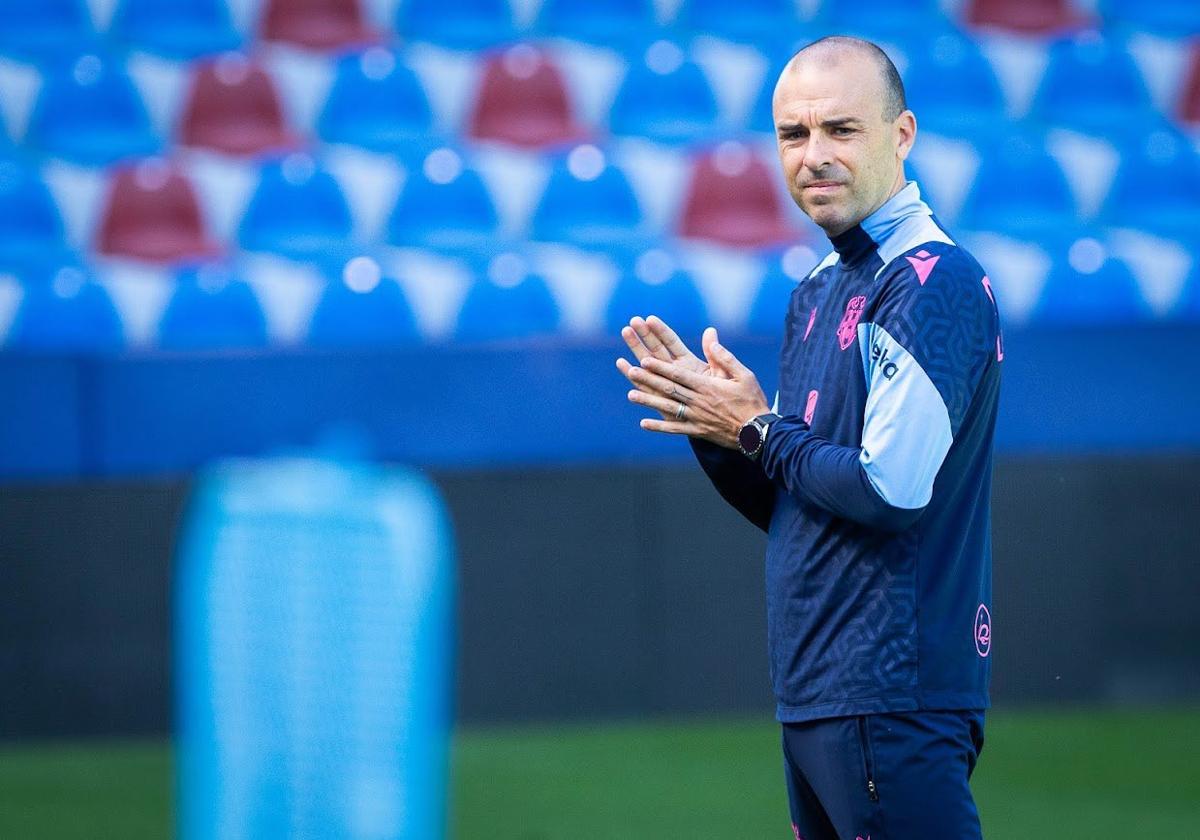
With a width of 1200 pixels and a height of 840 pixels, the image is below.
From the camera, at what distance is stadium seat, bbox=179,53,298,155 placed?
21.4ft

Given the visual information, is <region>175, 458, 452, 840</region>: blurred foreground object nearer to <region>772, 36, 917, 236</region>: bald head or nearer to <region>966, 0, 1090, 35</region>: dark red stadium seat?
<region>772, 36, 917, 236</region>: bald head

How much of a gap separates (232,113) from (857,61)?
16.8 ft

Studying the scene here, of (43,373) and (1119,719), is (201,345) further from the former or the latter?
(1119,719)

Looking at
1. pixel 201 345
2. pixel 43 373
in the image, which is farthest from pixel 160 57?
pixel 43 373

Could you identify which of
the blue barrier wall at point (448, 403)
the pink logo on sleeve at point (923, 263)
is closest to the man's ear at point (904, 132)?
the pink logo on sleeve at point (923, 263)

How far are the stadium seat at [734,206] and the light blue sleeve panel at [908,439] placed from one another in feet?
15.3

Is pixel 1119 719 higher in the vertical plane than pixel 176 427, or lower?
lower

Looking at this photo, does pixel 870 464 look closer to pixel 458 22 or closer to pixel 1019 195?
pixel 1019 195

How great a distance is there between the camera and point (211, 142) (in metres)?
6.50

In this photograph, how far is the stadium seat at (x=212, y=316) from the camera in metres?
5.70

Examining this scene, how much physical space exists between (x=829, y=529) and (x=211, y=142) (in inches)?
203

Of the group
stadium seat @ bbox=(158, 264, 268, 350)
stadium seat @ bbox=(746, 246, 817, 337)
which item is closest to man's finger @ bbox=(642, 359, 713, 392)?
stadium seat @ bbox=(746, 246, 817, 337)

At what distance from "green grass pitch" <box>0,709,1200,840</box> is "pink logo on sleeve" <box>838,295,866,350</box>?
7.30 feet

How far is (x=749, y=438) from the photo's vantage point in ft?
6.14
